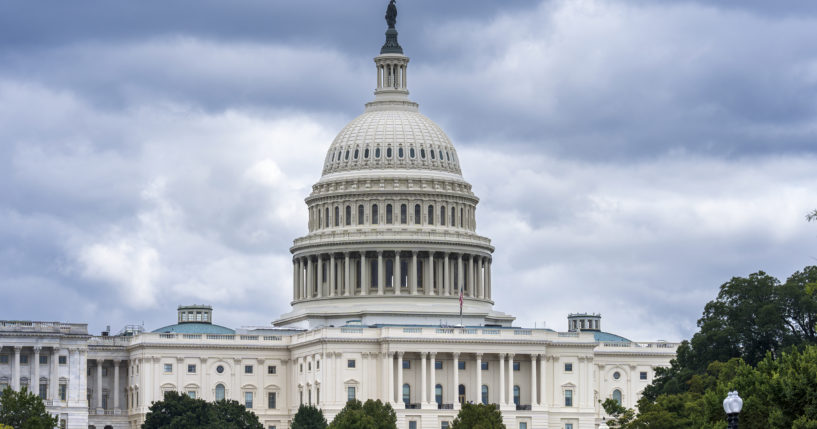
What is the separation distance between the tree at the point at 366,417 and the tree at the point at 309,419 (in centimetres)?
466

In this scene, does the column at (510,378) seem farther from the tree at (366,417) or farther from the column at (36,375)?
the column at (36,375)

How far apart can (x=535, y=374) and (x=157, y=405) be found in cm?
3993

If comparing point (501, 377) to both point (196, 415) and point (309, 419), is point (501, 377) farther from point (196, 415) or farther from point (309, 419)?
point (196, 415)

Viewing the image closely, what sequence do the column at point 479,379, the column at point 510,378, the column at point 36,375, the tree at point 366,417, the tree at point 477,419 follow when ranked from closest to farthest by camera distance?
1. the tree at point 477,419
2. the tree at point 366,417
3. the column at point 36,375
4. the column at point 479,379
5. the column at point 510,378

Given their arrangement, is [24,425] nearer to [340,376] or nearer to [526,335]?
[340,376]

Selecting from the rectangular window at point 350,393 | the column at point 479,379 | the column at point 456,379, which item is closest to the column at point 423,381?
the column at point 456,379

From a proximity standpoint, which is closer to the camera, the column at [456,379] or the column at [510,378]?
the column at [456,379]

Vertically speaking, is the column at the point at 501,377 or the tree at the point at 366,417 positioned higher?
the column at the point at 501,377

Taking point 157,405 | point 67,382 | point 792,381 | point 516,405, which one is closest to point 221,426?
point 157,405

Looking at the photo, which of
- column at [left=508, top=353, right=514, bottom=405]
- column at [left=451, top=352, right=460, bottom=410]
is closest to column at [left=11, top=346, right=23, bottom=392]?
column at [left=451, top=352, right=460, bottom=410]

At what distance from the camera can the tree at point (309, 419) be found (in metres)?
175

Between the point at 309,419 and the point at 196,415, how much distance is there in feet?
34.9

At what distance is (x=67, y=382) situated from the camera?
626 feet

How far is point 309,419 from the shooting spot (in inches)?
6929
